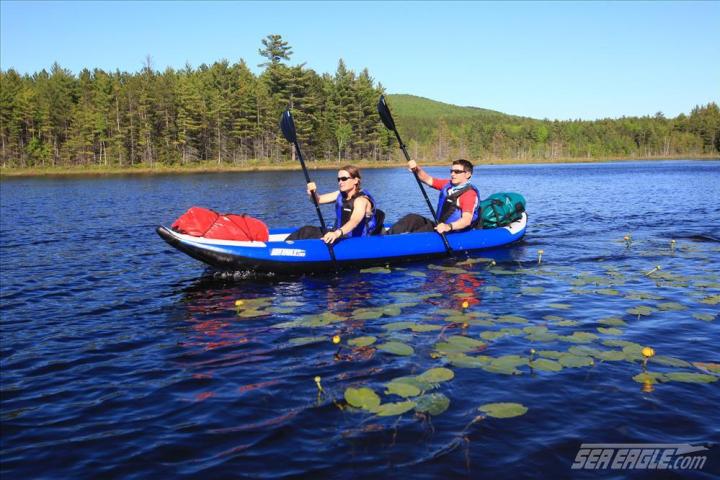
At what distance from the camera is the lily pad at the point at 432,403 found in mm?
4641

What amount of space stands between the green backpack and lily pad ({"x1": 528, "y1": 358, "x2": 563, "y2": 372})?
7297 mm

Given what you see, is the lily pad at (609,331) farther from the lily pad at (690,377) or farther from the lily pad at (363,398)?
the lily pad at (363,398)

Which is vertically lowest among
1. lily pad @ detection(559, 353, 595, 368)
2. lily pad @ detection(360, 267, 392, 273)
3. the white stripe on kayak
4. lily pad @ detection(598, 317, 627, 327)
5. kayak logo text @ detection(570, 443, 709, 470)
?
kayak logo text @ detection(570, 443, 709, 470)

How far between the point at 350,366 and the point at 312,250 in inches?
175

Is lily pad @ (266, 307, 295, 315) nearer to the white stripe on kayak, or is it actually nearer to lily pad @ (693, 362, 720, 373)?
the white stripe on kayak

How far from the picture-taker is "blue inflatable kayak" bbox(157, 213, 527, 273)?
30.7 ft

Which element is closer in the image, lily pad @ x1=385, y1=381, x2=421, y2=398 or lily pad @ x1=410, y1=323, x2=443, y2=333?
lily pad @ x1=385, y1=381, x2=421, y2=398

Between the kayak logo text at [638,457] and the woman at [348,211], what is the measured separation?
6356 millimetres

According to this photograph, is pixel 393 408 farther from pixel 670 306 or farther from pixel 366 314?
pixel 670 306

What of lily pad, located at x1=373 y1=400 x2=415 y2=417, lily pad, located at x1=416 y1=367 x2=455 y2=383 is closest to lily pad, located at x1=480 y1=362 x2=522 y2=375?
lily pad, located at x1=416 y1=367 x2=455 y2=383

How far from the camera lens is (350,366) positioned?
570 cm

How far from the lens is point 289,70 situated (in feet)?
257

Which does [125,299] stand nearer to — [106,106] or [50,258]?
[50,258]

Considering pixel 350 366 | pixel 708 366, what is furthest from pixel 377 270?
pixel 708 366
